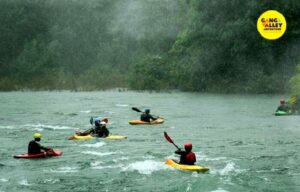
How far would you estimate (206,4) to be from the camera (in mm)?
62250

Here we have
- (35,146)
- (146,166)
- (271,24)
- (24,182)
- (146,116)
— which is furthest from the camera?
(271,24)

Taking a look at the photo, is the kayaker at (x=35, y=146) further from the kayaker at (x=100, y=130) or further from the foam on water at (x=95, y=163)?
the kayaker at (x=100, y=130)

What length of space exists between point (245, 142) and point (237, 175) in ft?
25.1

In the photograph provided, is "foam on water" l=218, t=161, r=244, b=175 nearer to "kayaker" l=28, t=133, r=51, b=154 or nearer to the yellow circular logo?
"kayaker" l=28, t=133, r=51, b=154

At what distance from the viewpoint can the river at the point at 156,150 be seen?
19.3 meters

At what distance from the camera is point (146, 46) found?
88625 mm

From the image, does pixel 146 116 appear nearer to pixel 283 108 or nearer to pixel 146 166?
pixel 283 108

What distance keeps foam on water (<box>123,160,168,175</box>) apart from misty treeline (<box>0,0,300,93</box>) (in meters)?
22.1

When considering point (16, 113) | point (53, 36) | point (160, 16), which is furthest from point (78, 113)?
point (53, 36)

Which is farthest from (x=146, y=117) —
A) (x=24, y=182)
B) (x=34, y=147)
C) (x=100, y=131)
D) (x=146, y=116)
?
(x=24, y=182)

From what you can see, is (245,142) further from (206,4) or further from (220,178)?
(206,4)

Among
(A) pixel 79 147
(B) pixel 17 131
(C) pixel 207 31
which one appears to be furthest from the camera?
(C) pixel 207 31

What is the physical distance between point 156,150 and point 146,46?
63.6 m

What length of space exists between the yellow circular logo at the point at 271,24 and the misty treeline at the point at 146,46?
1.80 ft
